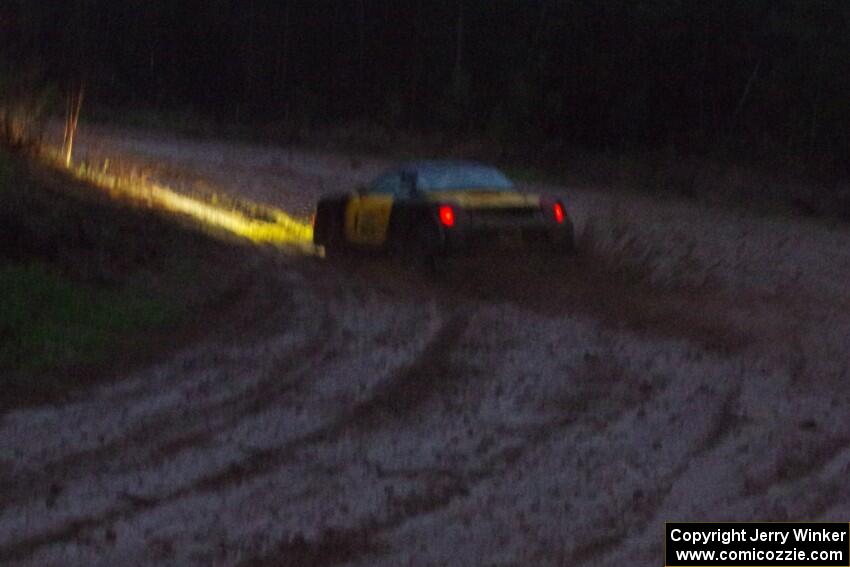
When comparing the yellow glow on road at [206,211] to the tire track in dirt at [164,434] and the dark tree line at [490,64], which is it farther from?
the dark tree line at [490,64]

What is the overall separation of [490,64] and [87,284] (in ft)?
109

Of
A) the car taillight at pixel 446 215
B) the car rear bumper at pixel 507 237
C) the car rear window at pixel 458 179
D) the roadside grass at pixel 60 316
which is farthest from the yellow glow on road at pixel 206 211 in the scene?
the roadside grass at pixel 60 316

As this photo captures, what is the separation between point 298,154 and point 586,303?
83.7 ft

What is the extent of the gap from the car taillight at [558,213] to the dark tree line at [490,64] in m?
20.2

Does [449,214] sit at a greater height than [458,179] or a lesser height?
lesser

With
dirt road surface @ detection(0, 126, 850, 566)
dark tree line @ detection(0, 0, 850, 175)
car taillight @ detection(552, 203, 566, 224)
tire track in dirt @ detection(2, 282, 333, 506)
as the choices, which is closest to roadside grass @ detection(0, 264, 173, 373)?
dirt road surface @ detection(0, 126, 850, 566)

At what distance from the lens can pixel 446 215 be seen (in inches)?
654

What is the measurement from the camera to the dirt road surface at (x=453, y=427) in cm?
786

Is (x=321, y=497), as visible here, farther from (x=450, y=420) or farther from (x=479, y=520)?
(x=450, y=420)

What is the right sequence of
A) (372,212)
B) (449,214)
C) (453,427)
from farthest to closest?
(372,212), (449,214), (453,427)

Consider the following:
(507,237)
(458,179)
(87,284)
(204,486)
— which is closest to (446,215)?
(507,237)

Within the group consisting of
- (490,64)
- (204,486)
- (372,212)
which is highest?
(490,64)

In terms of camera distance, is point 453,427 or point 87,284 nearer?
point 453,427

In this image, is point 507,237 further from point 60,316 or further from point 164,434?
point 164,434
